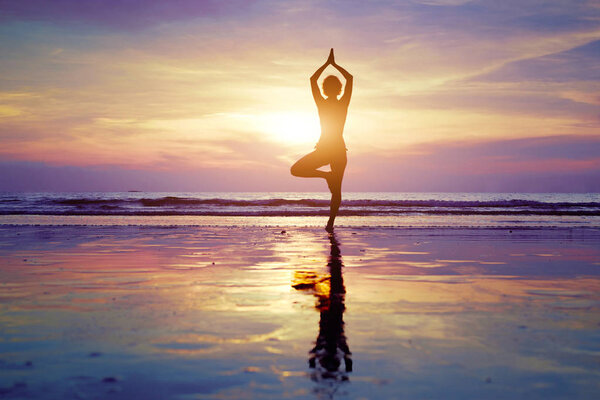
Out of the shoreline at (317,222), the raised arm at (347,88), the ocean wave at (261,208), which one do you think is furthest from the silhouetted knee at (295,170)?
the ocean wave at (261,208)

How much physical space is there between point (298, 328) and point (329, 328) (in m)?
0.20

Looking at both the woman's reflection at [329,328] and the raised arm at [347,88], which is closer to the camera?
the woman's reflection at [329,328]

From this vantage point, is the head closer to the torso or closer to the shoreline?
the torso

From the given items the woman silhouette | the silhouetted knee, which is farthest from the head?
the silhouetted knee

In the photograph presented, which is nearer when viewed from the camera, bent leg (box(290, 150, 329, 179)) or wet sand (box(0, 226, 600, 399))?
wet sand (box(0, 226, 600, 399))

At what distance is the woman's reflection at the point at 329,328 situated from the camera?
96.9 inches

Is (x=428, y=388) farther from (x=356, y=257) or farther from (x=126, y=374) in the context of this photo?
(x=356, y=257)

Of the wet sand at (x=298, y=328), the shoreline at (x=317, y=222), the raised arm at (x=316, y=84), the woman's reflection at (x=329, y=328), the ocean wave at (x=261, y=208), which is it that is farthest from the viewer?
the ocean wave at (x=261, y=208)

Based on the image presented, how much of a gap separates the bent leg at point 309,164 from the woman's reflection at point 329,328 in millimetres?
4286

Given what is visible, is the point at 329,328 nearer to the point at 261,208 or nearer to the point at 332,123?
the point at 332,123

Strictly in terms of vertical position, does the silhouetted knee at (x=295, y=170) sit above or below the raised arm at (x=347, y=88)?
below

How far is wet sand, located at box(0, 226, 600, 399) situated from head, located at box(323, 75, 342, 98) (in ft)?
13.8

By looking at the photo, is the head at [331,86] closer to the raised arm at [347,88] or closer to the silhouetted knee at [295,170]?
the raised arm at [347,88]

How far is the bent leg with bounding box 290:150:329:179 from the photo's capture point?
9.70 metres
